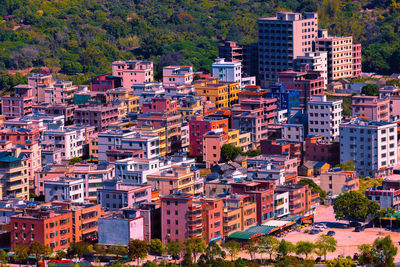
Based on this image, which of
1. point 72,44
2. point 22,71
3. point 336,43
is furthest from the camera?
point 72,44

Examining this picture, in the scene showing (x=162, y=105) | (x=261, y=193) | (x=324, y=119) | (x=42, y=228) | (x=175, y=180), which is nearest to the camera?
(x=42, y=228)

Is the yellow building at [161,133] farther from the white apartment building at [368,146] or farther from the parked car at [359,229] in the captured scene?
the parked car at [359,229]

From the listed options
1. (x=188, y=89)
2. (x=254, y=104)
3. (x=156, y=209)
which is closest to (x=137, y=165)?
(x=156, y=209)

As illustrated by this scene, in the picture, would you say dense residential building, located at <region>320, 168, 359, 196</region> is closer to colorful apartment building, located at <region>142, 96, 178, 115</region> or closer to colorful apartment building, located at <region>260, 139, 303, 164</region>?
colorful apartment building, located at <region>260, 139, 303, 164</region>

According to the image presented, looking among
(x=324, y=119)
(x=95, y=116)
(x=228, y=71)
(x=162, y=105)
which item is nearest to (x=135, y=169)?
(x=162, y=105)

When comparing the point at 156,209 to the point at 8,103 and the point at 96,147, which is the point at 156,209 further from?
the point at 8,103

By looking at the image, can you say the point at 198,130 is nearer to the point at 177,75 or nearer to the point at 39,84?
the point at 177,75
